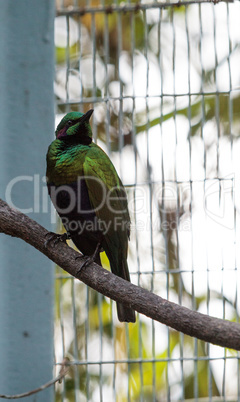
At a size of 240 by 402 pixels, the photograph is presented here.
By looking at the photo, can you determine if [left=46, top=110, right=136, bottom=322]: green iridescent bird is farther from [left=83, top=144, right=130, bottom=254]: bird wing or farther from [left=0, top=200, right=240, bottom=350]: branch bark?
[left=0, top=200, right=240, bottom=350]: branch bark

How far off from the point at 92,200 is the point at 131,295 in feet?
2.20

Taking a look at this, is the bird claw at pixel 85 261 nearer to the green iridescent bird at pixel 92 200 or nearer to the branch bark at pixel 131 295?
the branch bark at pixel 131 295

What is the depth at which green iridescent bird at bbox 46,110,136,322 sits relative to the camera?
2.40m

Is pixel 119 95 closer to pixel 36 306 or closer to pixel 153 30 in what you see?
pixel 153 30

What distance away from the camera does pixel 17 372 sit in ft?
7.70

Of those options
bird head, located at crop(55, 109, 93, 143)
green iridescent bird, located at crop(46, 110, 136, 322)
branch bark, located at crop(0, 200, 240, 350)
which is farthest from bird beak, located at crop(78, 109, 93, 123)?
branch bark, located at crop(0, 200, 240, 350)

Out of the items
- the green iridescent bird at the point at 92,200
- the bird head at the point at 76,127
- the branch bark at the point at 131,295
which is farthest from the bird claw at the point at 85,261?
the bird head at the point at 76,127

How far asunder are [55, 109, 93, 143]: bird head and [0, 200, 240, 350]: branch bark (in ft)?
2.05

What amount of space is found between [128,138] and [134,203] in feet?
1.95

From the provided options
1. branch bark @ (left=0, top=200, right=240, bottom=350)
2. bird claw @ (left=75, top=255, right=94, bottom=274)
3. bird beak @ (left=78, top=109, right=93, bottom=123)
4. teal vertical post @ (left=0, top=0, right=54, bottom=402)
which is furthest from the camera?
bird beak @ (left=78, top=109, right=93, bottom=123)

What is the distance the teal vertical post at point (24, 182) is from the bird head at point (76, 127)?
5.5 inches

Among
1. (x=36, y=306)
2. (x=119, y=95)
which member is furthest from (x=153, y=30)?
(x=36, y=306)

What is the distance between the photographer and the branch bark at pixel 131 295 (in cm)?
159

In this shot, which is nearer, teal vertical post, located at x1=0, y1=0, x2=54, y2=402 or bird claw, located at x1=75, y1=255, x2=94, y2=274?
bird claw, located at x1=75, y1=255, x2=94, y2=274
